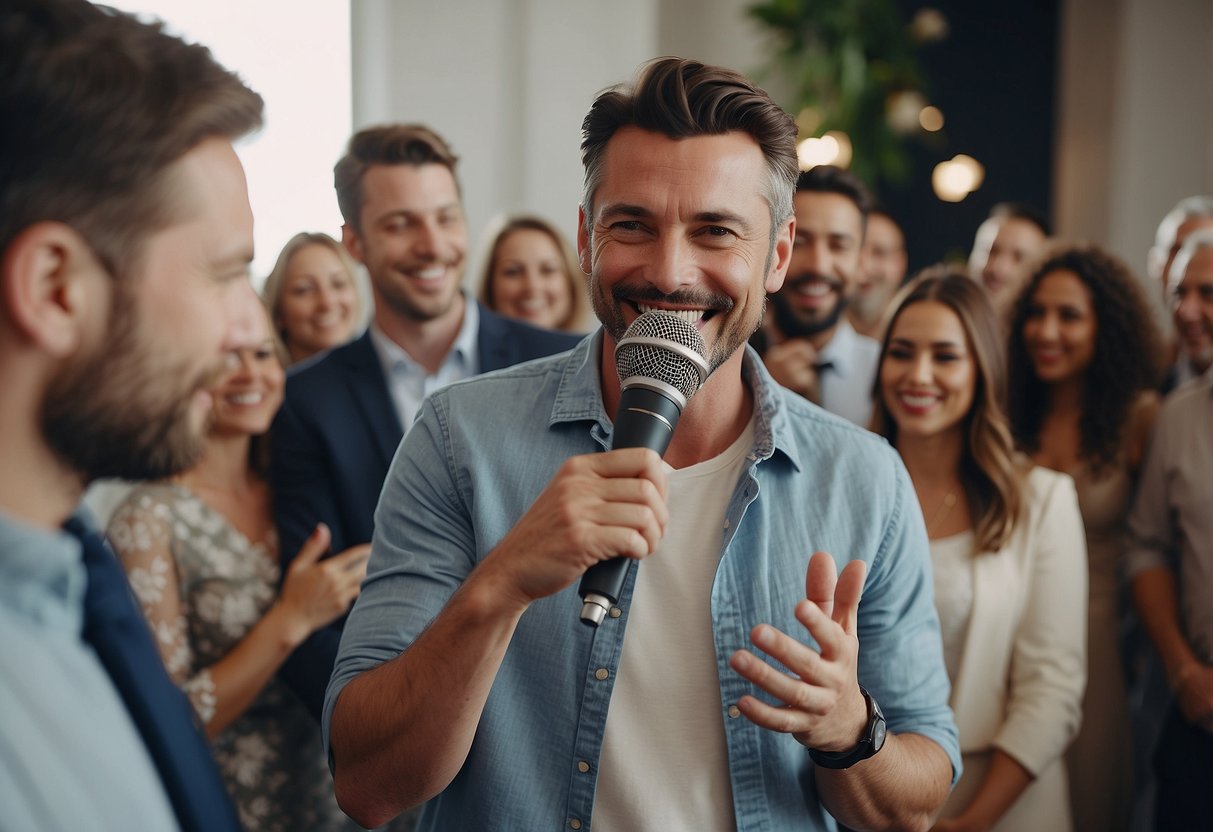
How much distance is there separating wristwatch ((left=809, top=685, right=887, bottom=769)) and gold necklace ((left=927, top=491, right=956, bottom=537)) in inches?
47.0

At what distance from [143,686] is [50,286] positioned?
0.31 metres

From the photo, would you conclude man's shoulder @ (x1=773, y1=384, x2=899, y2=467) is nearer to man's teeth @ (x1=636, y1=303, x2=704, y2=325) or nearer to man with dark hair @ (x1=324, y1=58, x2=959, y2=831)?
man with dark hair @ (x1=324, y1=58, x2=959, y2=831)

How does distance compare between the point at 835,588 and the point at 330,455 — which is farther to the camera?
the point at 330,455

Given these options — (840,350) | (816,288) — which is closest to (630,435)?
(816,288)

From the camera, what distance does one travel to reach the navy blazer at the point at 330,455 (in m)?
2.23

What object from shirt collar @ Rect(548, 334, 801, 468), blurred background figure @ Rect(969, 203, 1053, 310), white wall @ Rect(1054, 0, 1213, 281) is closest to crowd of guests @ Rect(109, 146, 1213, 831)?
shirt collar @ Rect(548, 334, 801, 468)

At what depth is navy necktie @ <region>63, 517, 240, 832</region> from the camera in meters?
0.84

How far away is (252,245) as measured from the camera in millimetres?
913

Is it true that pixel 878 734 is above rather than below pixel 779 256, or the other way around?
below

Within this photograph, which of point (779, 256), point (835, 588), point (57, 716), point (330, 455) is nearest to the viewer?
point (57, 716)

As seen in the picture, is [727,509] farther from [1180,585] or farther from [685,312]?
[1180,585]

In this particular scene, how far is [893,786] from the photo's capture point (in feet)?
4.43

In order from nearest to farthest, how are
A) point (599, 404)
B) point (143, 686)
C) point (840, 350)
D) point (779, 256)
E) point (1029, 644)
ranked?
point (143, 686) → point (599, 404) → point (779, 256) → point (1029, 644) → point (840, 350)

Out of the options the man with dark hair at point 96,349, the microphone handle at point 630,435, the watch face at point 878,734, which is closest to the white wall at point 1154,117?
the watch face at point 878,734
